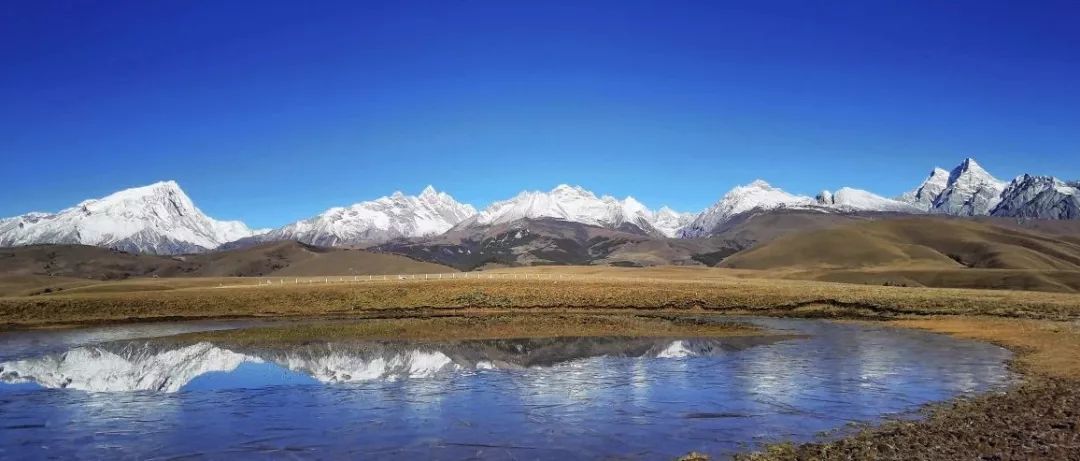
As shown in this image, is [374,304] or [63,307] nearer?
[63,307]

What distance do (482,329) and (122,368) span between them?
2683cm

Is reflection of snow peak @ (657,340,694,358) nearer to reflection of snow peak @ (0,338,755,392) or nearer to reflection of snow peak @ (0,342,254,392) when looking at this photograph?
reflection of snow peak @ (0,338,755,392)

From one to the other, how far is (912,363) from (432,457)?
29865 mm

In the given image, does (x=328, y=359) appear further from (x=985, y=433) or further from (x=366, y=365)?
(x=985, y=433)

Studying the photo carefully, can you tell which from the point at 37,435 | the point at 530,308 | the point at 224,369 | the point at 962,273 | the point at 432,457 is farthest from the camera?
the point at 962,273

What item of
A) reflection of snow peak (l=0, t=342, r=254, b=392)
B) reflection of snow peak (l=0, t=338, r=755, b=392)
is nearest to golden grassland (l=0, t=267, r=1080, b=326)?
reflection of snow peak (l=0, t=338, r=755, b=392)

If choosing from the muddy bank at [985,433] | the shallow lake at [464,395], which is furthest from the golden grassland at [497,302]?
the muddy bank at [985,433]

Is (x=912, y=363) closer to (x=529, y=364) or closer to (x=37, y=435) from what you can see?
(x=529, y=364)

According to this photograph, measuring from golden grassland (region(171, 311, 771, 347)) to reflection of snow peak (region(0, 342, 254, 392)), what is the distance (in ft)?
20.6

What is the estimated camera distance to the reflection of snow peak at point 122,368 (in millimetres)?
33812

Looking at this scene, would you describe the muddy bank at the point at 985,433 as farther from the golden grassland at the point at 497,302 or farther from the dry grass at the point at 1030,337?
the golden grassland at the point at 497,302

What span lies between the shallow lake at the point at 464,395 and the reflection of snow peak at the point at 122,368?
0.14 metres

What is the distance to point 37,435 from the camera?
2352 cm

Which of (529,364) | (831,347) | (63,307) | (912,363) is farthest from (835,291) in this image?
(63,307)
